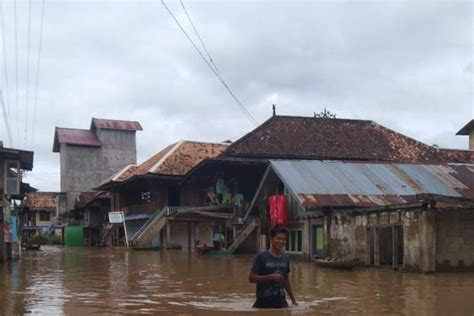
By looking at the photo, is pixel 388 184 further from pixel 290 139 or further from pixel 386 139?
pixel 386 139

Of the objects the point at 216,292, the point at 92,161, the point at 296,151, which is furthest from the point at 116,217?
the point at 216,292

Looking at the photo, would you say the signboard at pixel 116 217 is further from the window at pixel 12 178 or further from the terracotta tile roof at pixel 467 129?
the terracotta tile roof at pixel 467 129

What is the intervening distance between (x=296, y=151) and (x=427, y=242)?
68.2 ft

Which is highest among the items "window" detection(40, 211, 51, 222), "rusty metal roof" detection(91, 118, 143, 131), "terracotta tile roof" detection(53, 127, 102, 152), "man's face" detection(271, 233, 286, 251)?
"rusty metal roof" detection(91, 118, 143, 131)

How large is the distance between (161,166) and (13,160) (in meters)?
17.3

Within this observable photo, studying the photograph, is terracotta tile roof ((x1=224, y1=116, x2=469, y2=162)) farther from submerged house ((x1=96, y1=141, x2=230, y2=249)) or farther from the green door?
the green door

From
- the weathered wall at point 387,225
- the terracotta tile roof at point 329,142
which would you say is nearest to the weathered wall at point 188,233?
the terracotta tile roof at point 329,142

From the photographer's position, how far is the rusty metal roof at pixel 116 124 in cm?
7231

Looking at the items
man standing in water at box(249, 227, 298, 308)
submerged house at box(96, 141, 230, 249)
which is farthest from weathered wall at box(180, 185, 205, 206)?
man standing in water at box(249, 227, 298, 308)

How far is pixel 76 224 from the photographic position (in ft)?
223

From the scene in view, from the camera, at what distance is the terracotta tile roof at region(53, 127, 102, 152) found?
7112 centimetres

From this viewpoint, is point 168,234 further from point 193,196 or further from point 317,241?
point 317,241

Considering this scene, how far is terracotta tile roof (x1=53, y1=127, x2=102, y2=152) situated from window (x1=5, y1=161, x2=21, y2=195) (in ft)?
145

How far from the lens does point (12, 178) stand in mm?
27516
